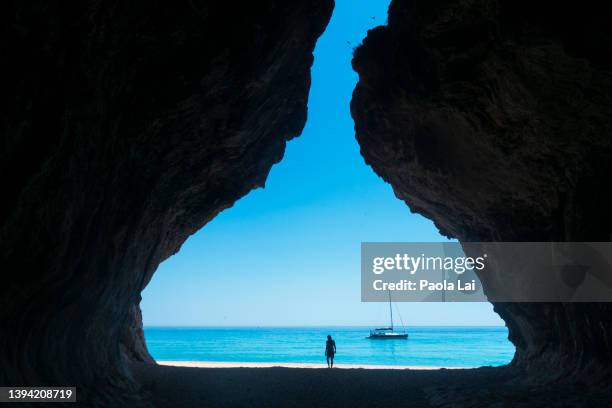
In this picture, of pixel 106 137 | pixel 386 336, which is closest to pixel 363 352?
pixel 386 336

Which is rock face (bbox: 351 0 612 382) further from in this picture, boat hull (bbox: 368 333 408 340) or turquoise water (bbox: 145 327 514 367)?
boat hull (bbox: 368 333 408 340)

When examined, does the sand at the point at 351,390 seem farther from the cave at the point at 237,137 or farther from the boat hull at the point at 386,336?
the boat hull at the point at 386,336

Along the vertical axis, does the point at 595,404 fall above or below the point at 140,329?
below

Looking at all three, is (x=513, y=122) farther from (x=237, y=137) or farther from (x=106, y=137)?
(x=106, y=137)

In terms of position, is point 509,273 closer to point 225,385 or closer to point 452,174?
point 452,174

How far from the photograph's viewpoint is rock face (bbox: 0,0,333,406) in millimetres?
7691

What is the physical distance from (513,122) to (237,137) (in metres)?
9.30

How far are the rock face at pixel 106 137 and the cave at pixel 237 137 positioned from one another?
44mm

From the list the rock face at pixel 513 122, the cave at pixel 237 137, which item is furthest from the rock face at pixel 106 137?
the rock face at pixel 513 122

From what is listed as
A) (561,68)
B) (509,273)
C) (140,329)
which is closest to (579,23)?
(561,68)

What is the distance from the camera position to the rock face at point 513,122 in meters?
11.1

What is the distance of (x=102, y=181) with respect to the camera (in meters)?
10.3

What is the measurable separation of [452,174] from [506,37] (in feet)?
22.6

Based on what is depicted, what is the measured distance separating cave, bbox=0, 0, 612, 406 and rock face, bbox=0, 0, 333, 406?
44 mm
